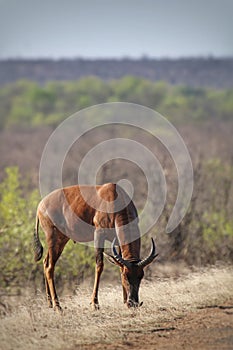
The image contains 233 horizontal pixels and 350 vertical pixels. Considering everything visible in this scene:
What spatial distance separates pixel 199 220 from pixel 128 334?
14625mm

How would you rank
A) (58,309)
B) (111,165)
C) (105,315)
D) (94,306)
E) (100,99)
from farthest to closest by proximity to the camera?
(100,99), (111,165), (94,306), (58,309), (105,315)

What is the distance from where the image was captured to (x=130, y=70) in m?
118

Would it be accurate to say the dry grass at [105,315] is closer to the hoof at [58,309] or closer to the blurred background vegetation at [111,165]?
the hoof at [58,309]

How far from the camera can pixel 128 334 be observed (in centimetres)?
1116

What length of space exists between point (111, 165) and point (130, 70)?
292 ft

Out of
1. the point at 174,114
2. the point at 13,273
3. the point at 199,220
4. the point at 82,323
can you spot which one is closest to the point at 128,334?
the point at 82,323

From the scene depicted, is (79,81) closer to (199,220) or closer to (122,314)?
(199,220)

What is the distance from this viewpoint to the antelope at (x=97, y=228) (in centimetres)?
1221

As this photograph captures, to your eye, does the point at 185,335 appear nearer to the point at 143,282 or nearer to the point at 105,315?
the point at 105,315

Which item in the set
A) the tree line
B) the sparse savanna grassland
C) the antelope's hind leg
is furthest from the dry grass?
the tree line

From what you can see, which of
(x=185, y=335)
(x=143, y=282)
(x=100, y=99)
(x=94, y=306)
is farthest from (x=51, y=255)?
(x=100, y=99)

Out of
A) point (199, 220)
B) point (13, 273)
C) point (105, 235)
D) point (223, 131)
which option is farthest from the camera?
point (223, 131)

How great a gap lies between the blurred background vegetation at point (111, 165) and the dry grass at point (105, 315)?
5.50 m

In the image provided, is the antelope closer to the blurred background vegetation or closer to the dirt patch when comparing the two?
the dirt patch
